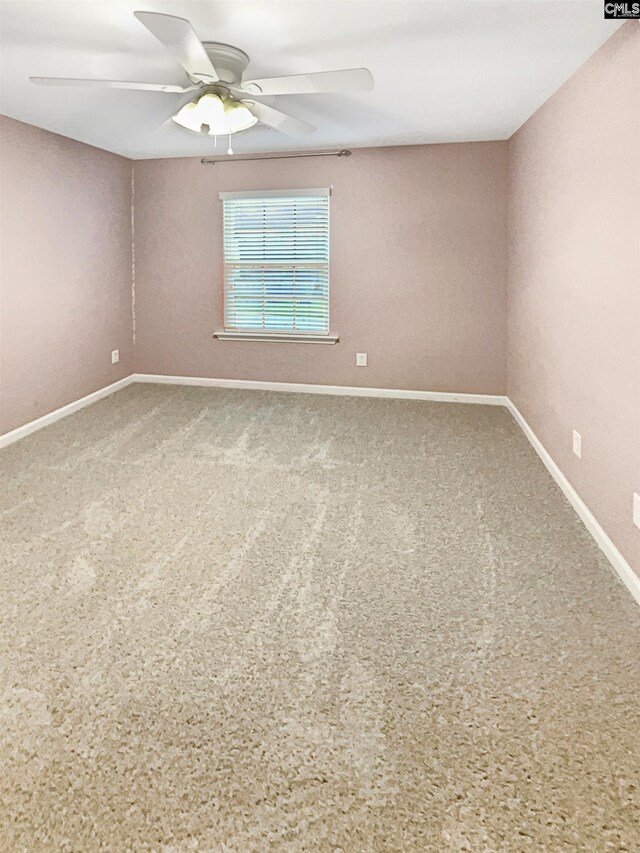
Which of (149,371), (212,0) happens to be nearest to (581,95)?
(212,0)

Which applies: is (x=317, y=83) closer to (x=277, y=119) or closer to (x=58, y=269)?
(x=277, y=119)

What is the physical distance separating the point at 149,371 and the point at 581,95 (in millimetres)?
4292

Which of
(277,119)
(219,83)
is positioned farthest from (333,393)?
(219,83)

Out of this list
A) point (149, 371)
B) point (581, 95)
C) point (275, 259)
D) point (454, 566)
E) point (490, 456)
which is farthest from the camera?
point (149, 371)

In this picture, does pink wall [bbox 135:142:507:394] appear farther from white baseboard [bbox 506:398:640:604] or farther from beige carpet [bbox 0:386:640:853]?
beige carpet [bbox 0:386:640:853]

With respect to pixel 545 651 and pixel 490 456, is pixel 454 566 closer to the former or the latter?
pixel 545 651

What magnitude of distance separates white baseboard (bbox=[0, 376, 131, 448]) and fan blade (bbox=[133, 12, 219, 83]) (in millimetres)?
2739

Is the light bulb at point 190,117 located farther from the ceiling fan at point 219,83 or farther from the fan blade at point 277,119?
the fan blade at point 277,119

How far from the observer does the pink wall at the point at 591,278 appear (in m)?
2.23

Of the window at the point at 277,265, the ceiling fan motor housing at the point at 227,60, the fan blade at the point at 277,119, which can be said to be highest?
the ceiling fan motor housing at the point at 227,60

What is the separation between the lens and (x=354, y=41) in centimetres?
254

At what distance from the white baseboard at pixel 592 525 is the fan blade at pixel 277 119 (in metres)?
2.35

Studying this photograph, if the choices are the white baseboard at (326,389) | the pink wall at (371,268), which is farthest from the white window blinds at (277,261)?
the white baseboard at (326,389)

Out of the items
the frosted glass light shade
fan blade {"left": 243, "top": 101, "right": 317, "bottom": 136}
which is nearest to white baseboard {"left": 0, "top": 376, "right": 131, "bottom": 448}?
the frosted glass light shade
